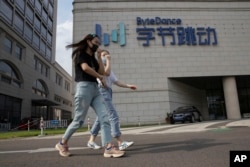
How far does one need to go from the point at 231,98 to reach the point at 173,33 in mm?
10025

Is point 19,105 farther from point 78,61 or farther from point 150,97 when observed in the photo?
point 78,61

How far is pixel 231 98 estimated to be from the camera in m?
26.5

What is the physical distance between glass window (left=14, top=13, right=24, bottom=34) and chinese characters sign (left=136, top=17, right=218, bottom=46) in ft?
67.2

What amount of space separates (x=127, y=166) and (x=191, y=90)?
29675 mm

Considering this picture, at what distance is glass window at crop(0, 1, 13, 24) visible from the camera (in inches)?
1251

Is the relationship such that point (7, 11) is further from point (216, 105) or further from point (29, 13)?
point (216, 105)

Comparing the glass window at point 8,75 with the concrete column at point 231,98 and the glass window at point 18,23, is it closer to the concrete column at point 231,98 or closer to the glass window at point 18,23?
the glass window at point 18,23

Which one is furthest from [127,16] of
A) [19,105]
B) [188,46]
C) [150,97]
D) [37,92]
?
[37,92]

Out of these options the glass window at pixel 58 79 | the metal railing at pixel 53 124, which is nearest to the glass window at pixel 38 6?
the glass window at pixel 58 79

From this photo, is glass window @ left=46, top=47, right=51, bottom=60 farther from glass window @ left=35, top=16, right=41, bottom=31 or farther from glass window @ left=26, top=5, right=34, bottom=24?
glass window @ left=26, top=5, right=34, bottom=24

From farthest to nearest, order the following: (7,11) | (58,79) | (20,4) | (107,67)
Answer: (58,79)
(20,4)
(7,11)
(107,67)

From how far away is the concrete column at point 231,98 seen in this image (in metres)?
25.9

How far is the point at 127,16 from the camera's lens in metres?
26.6

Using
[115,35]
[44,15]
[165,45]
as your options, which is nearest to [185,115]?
[165,45]
